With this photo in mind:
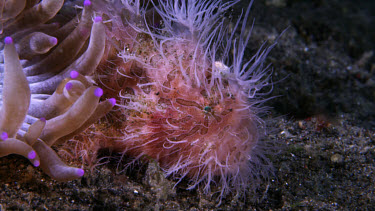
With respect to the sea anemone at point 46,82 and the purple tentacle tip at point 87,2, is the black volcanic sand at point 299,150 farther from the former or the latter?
the purple tentacle tip at point 87,2

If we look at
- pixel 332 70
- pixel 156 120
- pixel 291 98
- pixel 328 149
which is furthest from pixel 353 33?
pixel 156 120

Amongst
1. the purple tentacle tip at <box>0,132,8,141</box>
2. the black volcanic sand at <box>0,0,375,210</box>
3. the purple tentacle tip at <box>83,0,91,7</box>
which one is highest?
the purple tentacle tip at <box>83,0,91,7</box>

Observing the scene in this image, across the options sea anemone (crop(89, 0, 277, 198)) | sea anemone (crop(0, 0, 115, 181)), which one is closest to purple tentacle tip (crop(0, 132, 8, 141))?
sea anemone (crop(0, 0, 115, 181))

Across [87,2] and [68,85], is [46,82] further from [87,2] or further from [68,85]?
[87,2]

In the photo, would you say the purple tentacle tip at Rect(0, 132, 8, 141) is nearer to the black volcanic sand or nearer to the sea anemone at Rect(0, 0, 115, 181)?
the sea anemone at Rect(0, 0, 115, 181)

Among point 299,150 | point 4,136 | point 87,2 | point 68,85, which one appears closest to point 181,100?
point 68,85

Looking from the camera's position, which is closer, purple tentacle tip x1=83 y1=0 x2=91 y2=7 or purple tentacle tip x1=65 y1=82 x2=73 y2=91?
purple tentacle tip x1=65 y1=82 x2=73 y2=91

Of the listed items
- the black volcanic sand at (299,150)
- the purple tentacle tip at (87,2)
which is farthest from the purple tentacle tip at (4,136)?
the purple tentacle tip at (87,2)
